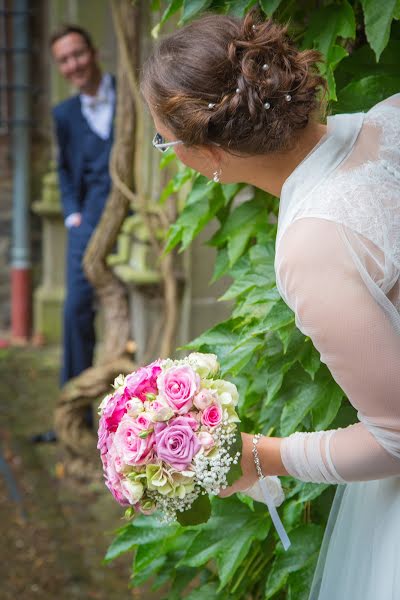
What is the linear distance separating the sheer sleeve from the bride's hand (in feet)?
0.74

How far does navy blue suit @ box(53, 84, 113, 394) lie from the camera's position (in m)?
4.82

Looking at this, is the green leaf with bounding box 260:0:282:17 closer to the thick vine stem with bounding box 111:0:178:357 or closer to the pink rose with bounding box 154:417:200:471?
the pink rose with bounding box 154:417:200:471

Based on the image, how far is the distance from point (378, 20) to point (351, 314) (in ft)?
2.36

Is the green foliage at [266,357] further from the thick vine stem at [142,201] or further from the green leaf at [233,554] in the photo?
the thick vine stem at [142,201]

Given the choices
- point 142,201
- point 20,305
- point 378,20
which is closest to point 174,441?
point 378,20

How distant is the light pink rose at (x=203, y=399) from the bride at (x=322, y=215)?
0.11 meters

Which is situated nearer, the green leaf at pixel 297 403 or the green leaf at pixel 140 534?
the green leaf at pixel 297 403

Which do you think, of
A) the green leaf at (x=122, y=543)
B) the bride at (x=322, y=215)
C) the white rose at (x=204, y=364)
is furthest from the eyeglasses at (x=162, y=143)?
the green leaf at (x=122, y=543)

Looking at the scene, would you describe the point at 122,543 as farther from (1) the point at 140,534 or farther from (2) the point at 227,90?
(2) the point at 227,90

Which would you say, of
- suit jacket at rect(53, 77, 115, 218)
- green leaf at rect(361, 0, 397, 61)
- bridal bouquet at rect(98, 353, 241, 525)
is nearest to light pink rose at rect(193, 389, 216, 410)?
bridal bouquet at rect(98, 353, 241, 525)

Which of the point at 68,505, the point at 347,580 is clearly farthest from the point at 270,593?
the point at 68,505

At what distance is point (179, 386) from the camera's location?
57.0 inches

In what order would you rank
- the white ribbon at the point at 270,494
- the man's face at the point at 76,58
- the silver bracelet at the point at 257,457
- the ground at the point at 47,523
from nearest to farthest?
the silver bracelet at the point at 257,457
the white ribbon at the point at 270,494
the ground at the point at 47,523
the man's face at the point at 76,58

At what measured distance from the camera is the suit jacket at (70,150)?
190 inches
